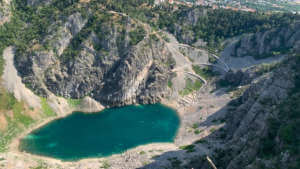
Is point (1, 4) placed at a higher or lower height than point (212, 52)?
higher

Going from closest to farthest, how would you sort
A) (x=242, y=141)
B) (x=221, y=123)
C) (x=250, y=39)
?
(x=242, y=141)
(x=221, y=123)
(x=250, y=39)

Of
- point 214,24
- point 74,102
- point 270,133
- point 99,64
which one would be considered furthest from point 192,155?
point 214,24

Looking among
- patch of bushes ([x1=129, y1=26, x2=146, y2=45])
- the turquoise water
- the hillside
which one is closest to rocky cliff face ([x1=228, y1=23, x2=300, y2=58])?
the hillside

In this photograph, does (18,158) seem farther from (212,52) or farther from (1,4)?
(212,52)

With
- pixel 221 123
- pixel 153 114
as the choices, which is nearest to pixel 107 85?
pixel 153 114

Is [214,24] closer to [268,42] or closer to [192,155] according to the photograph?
[268,42]

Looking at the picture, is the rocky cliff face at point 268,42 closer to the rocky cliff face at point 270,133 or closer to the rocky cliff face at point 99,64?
the rocky cliff face at point 99,64

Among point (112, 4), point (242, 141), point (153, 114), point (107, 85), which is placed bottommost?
point (153, 114)
